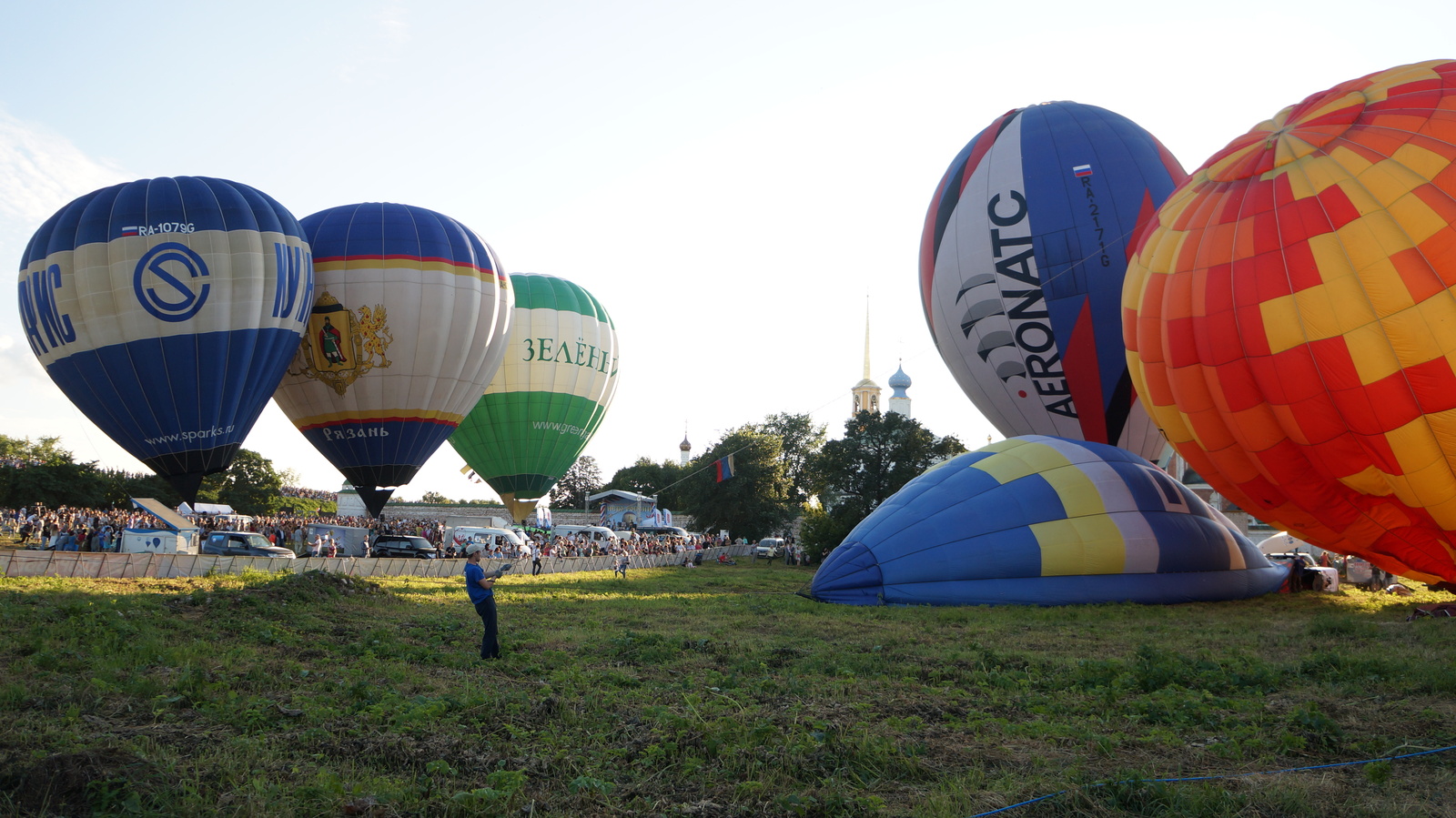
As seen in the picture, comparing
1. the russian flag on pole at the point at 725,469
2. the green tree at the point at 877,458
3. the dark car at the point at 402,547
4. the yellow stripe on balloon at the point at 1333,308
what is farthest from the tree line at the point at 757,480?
the yellow stripe on balloon at the point at 1333,308

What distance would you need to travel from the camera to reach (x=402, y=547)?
102 ft

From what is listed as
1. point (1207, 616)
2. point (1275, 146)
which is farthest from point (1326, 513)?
point (1275, 146)

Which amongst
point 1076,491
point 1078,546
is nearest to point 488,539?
point 1076,491

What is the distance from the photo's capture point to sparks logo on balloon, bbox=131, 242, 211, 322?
889 inches

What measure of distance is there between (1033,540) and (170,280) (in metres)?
21.3

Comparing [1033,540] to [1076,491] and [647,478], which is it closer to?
[1076,491]

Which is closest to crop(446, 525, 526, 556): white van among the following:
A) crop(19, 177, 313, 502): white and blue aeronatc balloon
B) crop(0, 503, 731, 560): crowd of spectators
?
crop(0, 503, 731, 560): crowd of spectators

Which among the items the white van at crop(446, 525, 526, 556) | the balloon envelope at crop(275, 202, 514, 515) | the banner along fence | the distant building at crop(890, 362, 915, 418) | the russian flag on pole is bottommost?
the banner along fence

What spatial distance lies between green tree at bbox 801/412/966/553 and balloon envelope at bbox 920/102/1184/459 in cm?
2286

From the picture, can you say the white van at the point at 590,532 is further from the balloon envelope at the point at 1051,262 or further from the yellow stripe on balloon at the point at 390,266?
the balloon envelope at the point at 1051,262

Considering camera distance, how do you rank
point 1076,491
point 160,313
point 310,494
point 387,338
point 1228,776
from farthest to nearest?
1. point 310,494
2. point 387,338
3. point 160,313
4. point 1076,491
5. point 1228,776

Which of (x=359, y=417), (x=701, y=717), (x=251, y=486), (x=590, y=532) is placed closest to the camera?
(x=701, y=717)

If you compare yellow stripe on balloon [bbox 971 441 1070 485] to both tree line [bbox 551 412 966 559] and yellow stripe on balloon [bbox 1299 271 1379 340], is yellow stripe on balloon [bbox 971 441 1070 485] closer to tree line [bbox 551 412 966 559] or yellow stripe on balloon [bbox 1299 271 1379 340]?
yellow stripe on balloon [bbox 1299 271 1379 340]

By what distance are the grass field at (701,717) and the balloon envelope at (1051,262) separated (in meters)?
8.48
